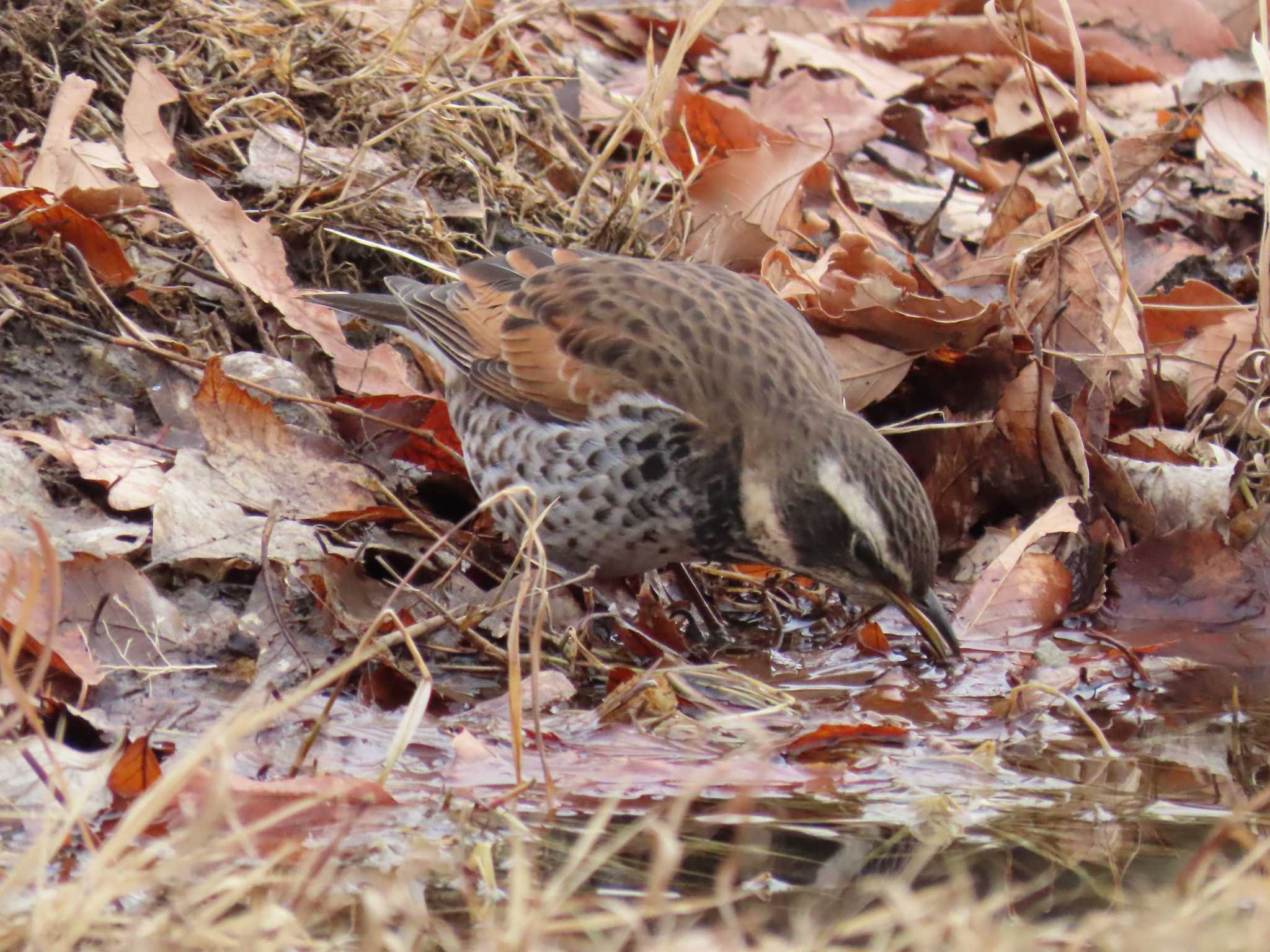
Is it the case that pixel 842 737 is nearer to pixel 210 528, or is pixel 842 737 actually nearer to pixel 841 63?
pixel 210 528

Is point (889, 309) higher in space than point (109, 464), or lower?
higher

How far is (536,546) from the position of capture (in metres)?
5.14

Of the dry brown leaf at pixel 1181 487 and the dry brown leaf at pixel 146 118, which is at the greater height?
the dry brown leaf at pixel 146 118

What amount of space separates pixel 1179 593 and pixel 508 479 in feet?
7.82

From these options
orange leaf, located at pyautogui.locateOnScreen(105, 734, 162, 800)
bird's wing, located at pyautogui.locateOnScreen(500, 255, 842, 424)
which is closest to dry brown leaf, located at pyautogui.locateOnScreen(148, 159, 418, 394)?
bird's wing, located at pyautogui.locateOnScreen(500, 255, 842, 424)

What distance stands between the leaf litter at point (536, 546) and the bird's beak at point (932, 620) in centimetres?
17

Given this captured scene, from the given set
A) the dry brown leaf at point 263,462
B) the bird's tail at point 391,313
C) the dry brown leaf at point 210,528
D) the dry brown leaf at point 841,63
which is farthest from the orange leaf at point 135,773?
the dry brown leaf at point 841,63

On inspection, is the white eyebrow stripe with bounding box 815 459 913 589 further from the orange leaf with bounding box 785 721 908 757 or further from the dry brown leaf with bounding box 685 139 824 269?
the dry brown leaf with bounding box 685 139 824 269

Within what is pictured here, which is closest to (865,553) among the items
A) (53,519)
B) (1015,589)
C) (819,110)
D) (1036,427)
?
(1015,589)

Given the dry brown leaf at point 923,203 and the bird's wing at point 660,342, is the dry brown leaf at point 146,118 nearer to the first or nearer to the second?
the bird's wing at point 660,342

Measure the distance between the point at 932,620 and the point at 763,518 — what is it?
0.60 meters

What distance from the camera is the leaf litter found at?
3.39 metres

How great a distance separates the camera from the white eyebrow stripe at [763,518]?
5.12 metres

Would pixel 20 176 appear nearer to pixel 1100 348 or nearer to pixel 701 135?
pixel 701 135
